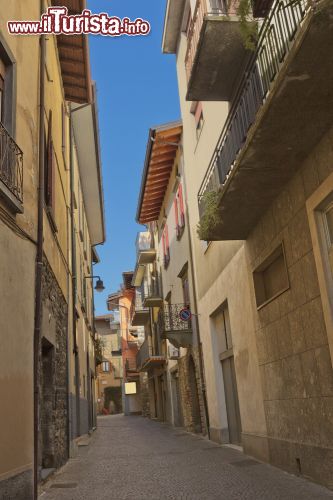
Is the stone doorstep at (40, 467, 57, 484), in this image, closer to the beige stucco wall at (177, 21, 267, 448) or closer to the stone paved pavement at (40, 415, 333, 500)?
the stone paved pavement at (40, 415, 333, 500)

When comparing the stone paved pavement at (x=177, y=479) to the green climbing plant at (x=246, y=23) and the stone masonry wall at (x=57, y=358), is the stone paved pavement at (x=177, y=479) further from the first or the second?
the green climbing plant at (x=246, y=23)

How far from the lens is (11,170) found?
6.63m

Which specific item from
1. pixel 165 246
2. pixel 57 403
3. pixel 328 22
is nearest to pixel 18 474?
pixel 57 403

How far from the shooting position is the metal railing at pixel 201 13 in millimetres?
9283

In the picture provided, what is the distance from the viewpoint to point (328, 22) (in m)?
4.62

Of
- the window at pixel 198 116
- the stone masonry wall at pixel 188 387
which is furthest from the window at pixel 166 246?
the window at pixel 198 116

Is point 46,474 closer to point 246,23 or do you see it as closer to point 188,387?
point 246,23

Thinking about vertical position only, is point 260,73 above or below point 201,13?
below

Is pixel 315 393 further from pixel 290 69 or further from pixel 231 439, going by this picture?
pixel 231 439

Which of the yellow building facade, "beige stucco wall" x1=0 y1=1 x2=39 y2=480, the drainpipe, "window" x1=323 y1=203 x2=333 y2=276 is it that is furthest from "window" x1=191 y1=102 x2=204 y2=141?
"window" x1=323 y1=203 x2=333 y2=276

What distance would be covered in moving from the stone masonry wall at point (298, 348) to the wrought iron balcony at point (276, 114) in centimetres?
24

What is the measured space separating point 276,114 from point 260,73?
5.44ft

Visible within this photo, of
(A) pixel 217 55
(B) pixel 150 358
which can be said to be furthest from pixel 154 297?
(A) pixel 217 55

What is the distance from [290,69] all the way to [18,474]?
5317 mm
